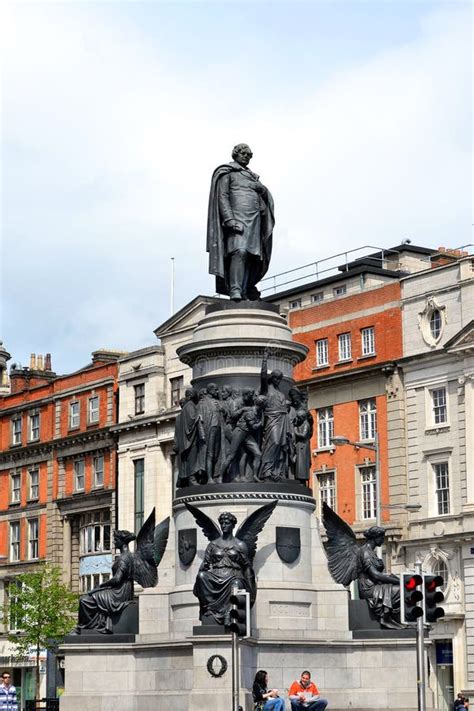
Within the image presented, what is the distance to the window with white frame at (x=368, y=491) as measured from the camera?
229 ft

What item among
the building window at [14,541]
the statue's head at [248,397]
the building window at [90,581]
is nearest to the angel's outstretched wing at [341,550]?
the statue's head at [248,397]

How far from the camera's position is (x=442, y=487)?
6719 centimetres

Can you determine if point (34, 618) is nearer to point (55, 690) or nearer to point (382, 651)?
point (55, 690)

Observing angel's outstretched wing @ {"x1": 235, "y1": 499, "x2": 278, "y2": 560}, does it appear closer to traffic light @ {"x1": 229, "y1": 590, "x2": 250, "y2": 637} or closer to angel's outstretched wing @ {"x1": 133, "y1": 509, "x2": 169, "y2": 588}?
angel's outstretched wing @ {"x1": 133, "y1": 509, "x2": 169, "y2": 588}

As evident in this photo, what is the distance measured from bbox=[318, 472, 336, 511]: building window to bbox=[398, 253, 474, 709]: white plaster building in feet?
15.1

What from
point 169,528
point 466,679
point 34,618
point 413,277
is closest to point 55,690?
point 34,618

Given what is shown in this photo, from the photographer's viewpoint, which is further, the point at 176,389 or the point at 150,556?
the point at 176,389

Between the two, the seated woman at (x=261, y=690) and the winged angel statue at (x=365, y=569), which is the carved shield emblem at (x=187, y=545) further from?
the seated woman at (x=261, y=690)

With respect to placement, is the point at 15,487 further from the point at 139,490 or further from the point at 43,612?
the point at 43,612

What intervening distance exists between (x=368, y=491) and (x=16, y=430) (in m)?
33.1

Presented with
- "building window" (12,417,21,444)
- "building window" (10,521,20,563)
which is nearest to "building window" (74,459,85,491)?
"building window" (10,521,20,563)

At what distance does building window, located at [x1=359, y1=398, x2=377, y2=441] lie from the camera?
234 feet

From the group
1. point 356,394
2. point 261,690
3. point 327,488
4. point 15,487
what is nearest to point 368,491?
point 327,488

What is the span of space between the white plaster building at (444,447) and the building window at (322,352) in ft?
17.5
